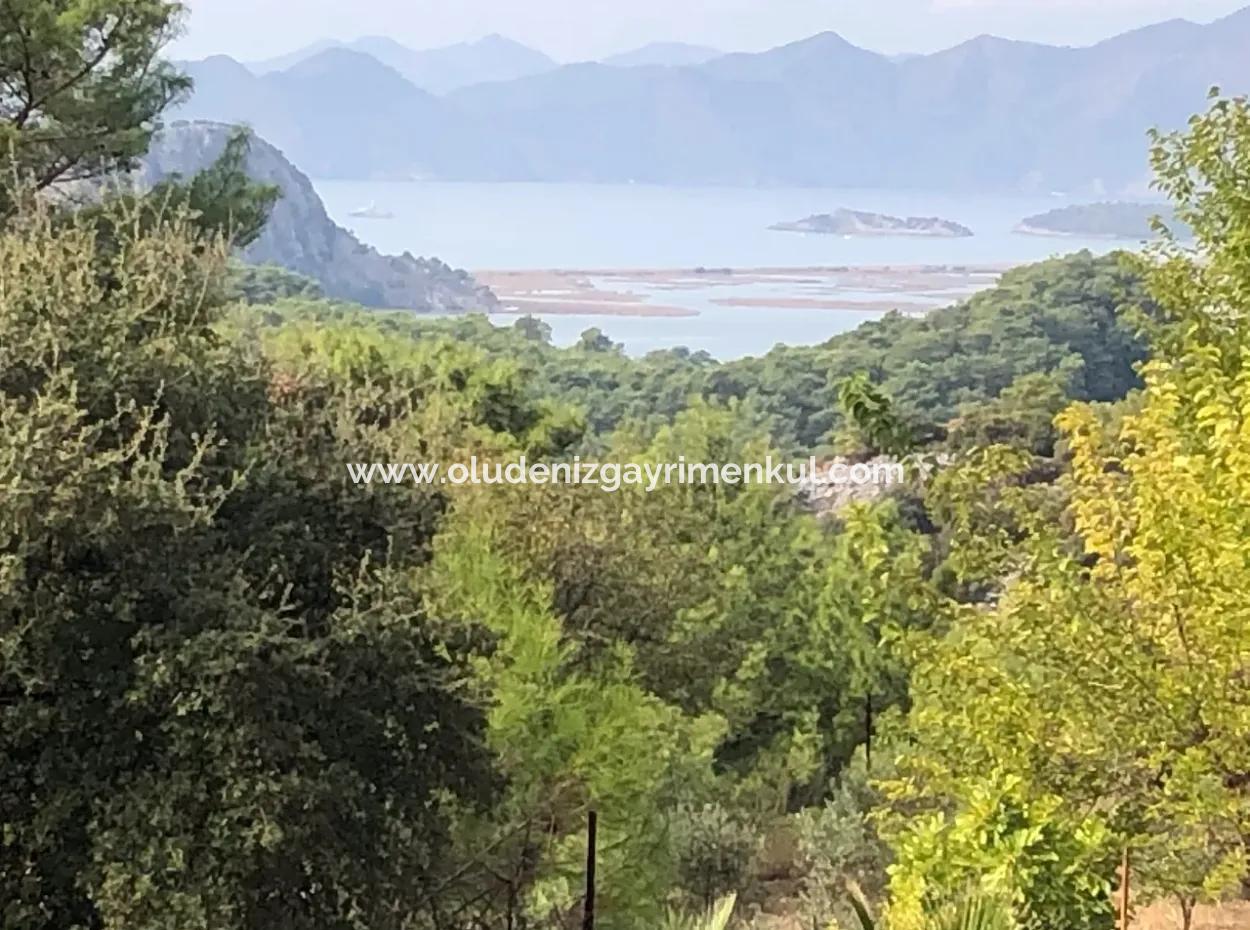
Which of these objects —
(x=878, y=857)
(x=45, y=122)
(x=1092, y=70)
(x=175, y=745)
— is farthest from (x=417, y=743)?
(x=1092, y=70)

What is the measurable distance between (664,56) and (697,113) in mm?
1322

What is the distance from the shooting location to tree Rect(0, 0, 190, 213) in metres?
6.48

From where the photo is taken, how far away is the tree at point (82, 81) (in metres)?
6.48

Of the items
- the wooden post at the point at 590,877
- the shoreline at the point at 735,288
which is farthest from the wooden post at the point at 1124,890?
the shoreline at the point at 735,288

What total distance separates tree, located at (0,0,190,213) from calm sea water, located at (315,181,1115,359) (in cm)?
1140

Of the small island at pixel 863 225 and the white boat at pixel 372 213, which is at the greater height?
the small island at pixel 863 225

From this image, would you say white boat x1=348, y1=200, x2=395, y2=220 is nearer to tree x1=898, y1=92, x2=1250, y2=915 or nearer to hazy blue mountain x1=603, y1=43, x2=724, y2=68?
hazy blue mountain x1=603, y1=43, x2=724, y2=68

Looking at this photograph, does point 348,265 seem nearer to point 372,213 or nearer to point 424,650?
point 372,213

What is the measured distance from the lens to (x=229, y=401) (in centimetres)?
393

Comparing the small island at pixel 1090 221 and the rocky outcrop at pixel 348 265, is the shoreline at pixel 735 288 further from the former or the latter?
the small island at pixel 1090 221

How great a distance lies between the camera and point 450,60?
78.9 ft

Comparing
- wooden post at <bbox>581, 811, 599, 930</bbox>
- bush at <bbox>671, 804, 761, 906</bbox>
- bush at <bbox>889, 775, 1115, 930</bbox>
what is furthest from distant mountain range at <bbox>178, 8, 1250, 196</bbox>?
bush at <bbox>889, 775, 1115, 930</bbox>

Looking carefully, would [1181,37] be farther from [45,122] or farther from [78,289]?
[78,289]

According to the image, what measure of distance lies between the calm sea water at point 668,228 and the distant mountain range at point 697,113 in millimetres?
363
